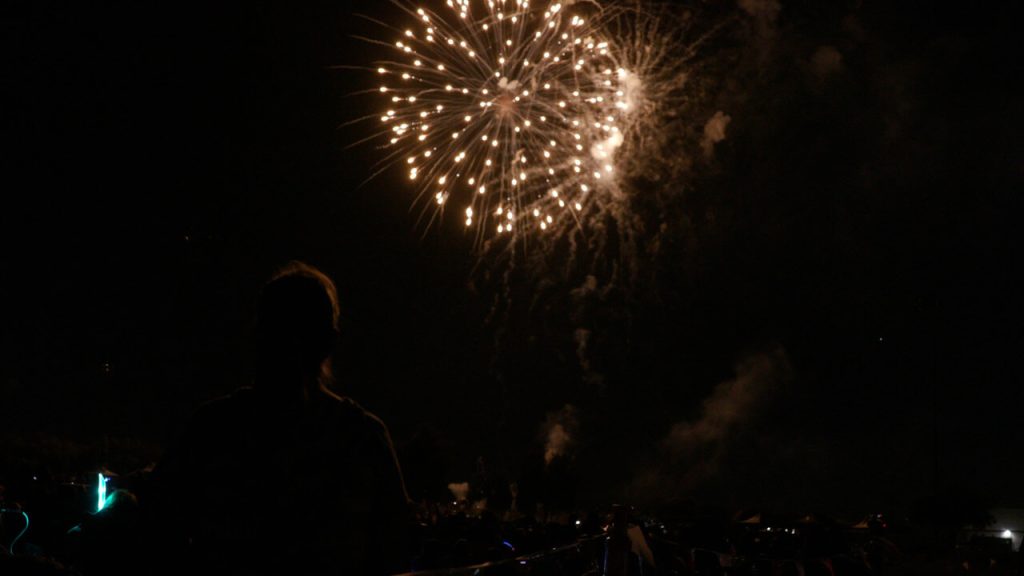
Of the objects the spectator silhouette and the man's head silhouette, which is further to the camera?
the man's head silhouette

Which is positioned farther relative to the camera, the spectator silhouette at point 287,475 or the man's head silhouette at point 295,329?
the man's head silhouette at point 295,329

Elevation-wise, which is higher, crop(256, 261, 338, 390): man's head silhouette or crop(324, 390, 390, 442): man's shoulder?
crop(256, 261, 338, 390): man's head silhouette

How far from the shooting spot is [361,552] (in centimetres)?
262

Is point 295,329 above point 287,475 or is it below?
above

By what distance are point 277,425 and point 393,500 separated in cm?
39

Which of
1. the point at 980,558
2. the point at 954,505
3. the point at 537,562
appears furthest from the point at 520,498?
the point at 537,562

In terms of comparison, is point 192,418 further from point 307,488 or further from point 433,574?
point 433,574

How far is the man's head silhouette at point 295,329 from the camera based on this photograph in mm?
2637

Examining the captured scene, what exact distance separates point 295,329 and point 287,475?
0.40 m

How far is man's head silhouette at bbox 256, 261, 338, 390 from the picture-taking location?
264cm

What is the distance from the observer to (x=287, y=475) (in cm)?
253

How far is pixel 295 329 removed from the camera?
Answer: 268 centimetres

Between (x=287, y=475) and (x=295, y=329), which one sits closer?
(x=287, y=475)

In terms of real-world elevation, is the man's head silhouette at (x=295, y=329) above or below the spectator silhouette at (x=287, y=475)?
above
